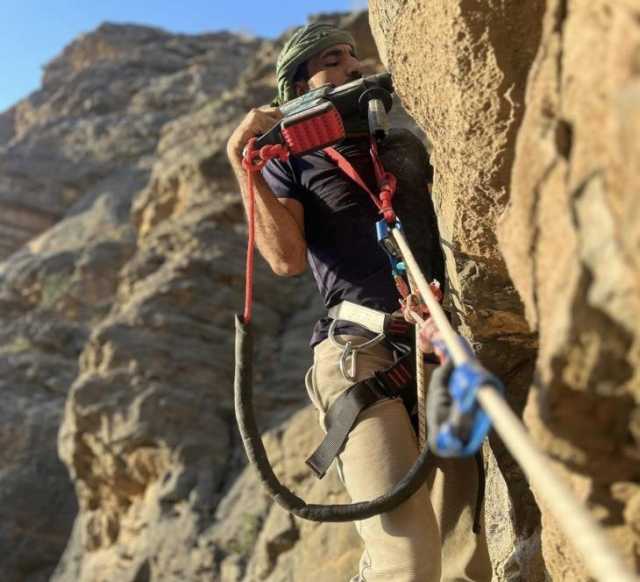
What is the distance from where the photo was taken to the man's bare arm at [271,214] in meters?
3.14

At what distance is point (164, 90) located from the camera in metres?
24.3

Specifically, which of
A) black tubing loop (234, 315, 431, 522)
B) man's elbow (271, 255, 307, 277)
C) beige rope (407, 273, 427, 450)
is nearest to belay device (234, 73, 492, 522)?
black tubing loop (234, 315, 431, 522)

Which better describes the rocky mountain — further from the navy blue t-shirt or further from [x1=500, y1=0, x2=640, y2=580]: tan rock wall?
the navy blue t-shirt

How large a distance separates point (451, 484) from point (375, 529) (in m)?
0.52

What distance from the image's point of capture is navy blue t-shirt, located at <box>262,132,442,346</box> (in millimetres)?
3232

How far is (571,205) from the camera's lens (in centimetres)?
156

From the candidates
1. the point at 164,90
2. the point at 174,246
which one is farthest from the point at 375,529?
the point at 164,90

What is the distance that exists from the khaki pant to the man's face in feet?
4.28

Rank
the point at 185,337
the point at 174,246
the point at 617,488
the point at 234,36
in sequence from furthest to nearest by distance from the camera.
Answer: the point at 234,36 → the point at 174,246 → the point at 185,337 → the point at 617,488

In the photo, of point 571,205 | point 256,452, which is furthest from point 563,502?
point 256,452

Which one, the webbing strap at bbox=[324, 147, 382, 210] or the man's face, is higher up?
the man's face

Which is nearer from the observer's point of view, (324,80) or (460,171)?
(460,171)

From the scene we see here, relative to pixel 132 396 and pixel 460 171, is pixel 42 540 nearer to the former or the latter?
pixel 132 396

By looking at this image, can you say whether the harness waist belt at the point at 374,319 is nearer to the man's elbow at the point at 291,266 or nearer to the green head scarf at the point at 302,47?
the man's elbow at the point at 291,266
